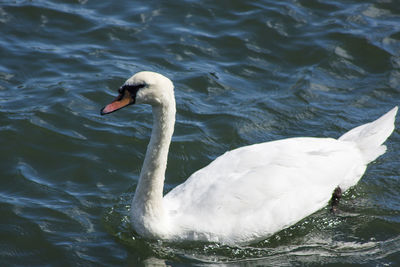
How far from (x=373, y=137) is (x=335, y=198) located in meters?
0.94

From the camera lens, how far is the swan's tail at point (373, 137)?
25.2ft

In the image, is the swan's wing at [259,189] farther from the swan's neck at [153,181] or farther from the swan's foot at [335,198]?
the swan's neck at [153,181]

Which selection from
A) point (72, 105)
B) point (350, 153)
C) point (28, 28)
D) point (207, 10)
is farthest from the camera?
point (207, 10)

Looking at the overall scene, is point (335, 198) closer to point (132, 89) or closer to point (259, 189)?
point (259, 189)

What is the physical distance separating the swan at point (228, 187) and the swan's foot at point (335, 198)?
13cm

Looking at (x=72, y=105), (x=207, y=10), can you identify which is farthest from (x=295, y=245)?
(x=207, y=10)

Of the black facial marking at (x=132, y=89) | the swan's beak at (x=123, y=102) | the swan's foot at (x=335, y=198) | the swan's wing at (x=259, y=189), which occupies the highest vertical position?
the black facial marking at (x=132, y=89)

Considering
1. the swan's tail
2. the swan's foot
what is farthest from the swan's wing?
the swan's tail

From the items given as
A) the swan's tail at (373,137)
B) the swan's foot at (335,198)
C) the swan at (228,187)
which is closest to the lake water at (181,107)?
the swan's foot at (335,198)

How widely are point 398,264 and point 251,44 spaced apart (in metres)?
5.68

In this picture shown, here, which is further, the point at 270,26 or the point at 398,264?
the point at 270,26

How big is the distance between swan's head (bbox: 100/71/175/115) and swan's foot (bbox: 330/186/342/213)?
2561mm

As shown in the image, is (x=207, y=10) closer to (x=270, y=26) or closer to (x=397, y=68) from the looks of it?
(x=270, y=26)

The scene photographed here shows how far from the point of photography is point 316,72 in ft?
34.4
